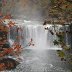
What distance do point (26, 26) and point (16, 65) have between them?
40.4 ft

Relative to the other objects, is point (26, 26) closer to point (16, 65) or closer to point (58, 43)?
point (16, 65)

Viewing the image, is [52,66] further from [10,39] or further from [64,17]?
[64,17]

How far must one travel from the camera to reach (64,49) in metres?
4.14

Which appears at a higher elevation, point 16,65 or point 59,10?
point 59,10

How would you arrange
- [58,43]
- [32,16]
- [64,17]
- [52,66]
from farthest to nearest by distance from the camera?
[32,16], [52,66], [64,17], [58,43]

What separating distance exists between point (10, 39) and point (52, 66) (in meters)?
11.9

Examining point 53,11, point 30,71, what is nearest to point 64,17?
point 53,11

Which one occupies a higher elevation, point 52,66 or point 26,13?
point 26,13

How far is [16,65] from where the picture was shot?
19.6 metres

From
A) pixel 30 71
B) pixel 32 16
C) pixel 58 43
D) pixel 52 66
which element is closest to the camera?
pixel 58 43

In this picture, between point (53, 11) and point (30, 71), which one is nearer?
point (53, 11)

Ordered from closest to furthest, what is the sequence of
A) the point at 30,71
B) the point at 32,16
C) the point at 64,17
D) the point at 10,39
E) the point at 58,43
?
the point at 58,43 < the point at 64,17 < the point at 30,71 < the point at 10,39 < the point at 32,16

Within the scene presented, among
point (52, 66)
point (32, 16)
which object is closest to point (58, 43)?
point (52, 66)

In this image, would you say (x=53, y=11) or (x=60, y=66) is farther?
(x=60, y=66)
